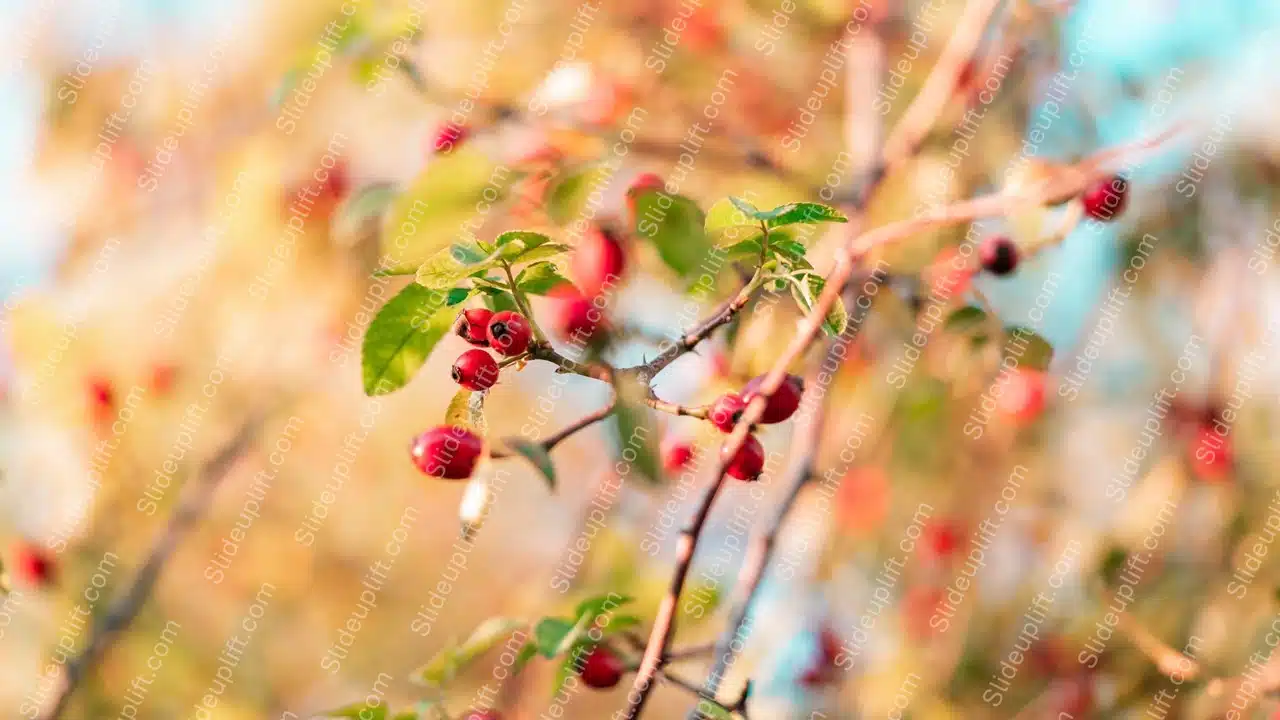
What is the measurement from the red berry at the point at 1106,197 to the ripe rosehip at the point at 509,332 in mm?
807

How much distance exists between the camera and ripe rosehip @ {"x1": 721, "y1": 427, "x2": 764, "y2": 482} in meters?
0.95

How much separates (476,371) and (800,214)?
323 millimetres

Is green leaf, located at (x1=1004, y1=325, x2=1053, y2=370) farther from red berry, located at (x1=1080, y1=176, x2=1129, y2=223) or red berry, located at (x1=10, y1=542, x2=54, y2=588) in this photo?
red berry, located at (x1=10, y1=542, x2=54, y2=588)

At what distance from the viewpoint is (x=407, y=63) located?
4.55ft

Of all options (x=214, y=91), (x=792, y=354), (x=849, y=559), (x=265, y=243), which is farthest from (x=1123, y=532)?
(x=214, y=91)

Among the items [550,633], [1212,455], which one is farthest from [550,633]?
[1212,455]

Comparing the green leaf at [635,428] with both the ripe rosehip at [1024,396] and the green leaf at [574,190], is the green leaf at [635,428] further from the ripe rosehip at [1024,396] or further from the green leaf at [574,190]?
the ripe rosehip at [1024,396]

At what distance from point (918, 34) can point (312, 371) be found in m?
1.82

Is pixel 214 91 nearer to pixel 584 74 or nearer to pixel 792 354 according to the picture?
pixel 584 74

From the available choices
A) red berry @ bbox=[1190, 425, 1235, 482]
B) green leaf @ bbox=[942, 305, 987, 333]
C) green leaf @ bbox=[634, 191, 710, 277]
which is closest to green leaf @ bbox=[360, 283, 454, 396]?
green leaf @ bbox=[634, 191, 710, 277]

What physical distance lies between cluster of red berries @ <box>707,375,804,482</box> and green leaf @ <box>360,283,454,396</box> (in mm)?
273

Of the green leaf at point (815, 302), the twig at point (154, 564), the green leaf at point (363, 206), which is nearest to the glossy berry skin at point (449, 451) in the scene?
the green leaf at point (815, 302)

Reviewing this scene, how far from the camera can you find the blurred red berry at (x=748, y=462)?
95 centimetres

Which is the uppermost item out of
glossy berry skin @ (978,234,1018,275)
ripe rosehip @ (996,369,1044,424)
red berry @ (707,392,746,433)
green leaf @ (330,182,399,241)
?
ripe rosehip @ (996,369,1044,424)
